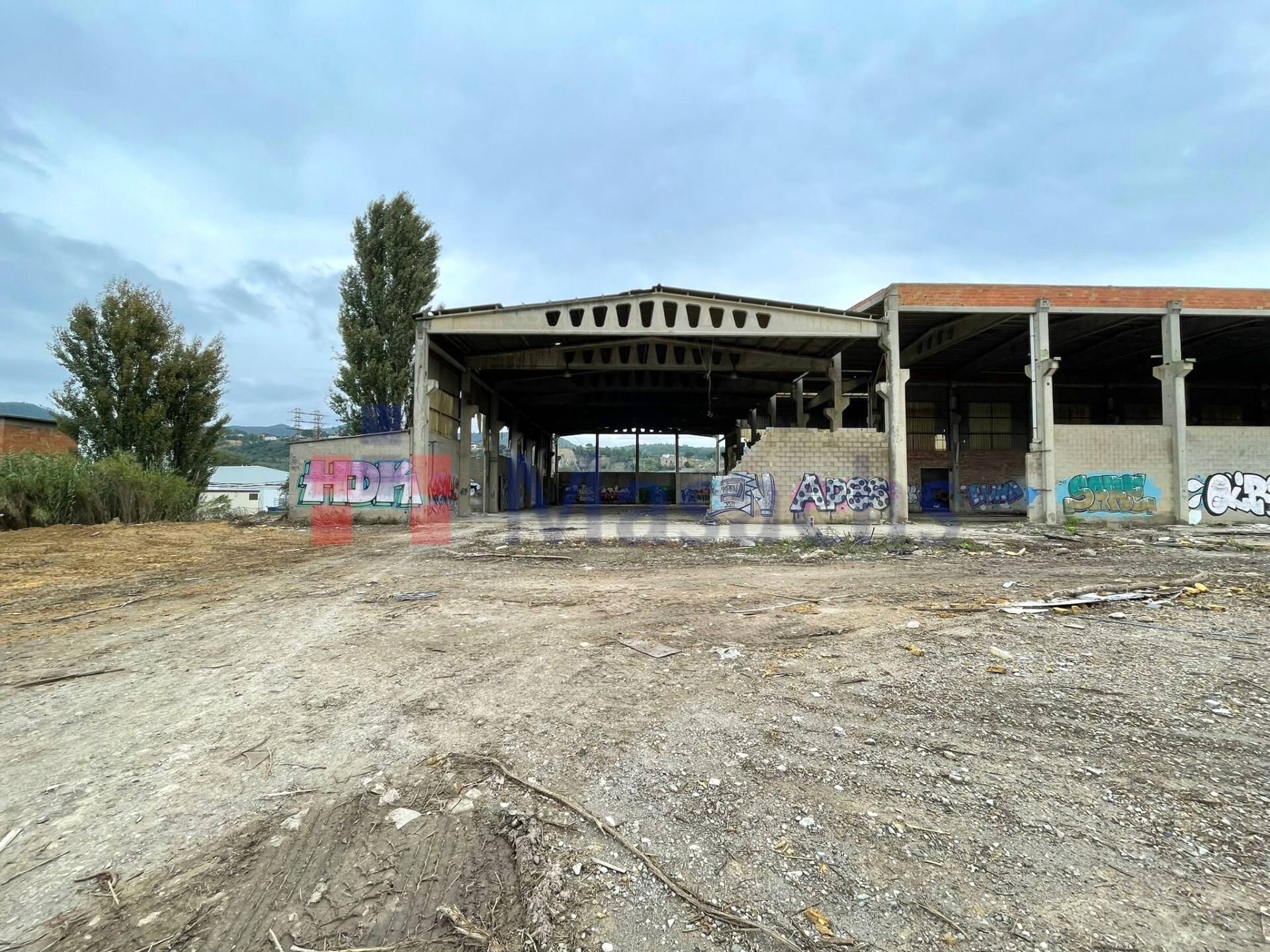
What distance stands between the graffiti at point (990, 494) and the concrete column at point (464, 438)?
939 inches

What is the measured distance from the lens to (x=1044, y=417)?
18.1 metres

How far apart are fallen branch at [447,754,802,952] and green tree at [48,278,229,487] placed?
974 inches

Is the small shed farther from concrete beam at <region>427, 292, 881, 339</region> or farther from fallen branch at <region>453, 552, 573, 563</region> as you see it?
fallen branch at <region>453, 552, 573, 563</region>

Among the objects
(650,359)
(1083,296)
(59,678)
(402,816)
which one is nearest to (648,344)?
(650,359)

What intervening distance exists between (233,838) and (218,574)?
27.3 ft

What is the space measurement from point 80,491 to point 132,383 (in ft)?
24.2

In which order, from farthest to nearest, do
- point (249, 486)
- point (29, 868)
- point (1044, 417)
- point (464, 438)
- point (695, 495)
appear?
point (249, 486) → point (695, 495) → point (464, 438) → point (1044, 417) → point (29, 868)

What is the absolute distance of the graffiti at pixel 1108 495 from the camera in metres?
18.1

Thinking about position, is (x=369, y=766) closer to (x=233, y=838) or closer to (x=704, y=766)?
(x=233, y=838)

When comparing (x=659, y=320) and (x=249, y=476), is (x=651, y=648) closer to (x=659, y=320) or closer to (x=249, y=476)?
(x=659, y=320)

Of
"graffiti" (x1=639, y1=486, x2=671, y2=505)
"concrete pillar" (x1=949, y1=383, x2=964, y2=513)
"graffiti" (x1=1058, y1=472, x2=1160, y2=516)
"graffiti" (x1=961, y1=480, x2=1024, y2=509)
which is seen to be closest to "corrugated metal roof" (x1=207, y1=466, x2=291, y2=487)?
"graffiti" (x1=639, y1=486, x2=671, y2=505)

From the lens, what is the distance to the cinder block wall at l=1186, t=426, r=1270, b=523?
18.3 m

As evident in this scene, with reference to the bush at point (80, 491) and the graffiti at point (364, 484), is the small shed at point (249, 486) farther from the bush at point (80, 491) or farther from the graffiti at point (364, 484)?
the graffiti at point (364, 484)

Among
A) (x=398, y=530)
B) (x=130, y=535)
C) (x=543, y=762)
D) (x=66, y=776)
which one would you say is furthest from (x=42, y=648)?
(x=398, y=530)
